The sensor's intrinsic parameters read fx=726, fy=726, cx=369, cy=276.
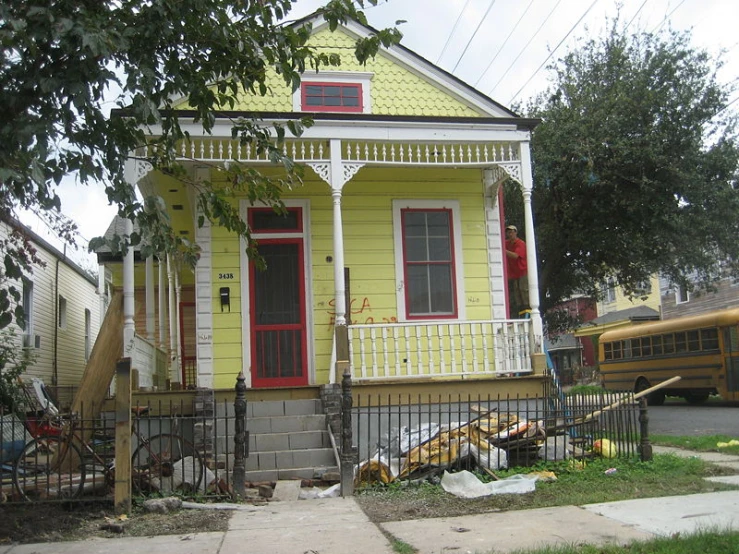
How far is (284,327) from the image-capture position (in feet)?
37.4

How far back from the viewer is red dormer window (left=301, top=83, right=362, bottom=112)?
12062 millimetres

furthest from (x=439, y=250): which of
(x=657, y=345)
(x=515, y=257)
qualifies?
(x=657, y=345)

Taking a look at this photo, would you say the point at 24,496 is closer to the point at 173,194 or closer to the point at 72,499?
the point at 72,499

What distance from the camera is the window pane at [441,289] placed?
1188 cm

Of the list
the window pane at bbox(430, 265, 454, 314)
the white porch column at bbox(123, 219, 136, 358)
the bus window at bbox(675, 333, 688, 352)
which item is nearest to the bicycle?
the white porch column at bbox(123, 219, 136, 358)

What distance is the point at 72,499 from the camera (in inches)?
280

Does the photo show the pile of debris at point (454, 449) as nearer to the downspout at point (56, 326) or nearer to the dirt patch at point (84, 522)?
the dirt patch at point (84, 522)

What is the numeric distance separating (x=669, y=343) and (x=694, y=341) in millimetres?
1284

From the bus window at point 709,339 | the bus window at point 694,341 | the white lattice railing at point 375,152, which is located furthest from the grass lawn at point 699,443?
the bus window at point 694,341

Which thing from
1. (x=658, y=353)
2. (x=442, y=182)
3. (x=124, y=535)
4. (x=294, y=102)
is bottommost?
(x=124, y=535)

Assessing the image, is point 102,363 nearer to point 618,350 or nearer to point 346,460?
point 346,460

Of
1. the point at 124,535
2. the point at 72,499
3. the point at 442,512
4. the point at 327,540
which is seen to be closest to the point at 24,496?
the point at 72,499

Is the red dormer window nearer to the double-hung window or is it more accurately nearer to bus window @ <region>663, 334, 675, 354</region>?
the double-hung window

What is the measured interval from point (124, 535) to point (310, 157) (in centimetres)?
643
